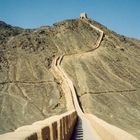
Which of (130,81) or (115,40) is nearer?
(130,81)

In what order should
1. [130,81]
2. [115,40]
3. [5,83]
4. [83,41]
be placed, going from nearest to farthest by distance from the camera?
[5,83]
[130,81]
[83,41]
[115,40]

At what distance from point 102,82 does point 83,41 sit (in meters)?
22.4

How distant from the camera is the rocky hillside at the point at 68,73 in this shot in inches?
2200

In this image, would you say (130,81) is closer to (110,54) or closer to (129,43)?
(110,54)

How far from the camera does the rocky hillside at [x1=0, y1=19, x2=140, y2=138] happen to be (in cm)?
5588

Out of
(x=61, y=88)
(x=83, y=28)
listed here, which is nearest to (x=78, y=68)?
(x=61, y=88)

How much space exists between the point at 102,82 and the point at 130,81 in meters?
7.05

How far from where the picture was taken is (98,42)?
91375mm

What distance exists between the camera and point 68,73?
239ft

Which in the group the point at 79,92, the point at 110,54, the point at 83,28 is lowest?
the point at 79,92

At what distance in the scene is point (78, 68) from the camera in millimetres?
74438

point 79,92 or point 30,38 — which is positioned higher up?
point 30,38

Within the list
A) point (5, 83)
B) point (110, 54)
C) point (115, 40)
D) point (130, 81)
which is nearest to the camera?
point (5, 83)

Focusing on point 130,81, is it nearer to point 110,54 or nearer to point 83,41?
point 110,54
